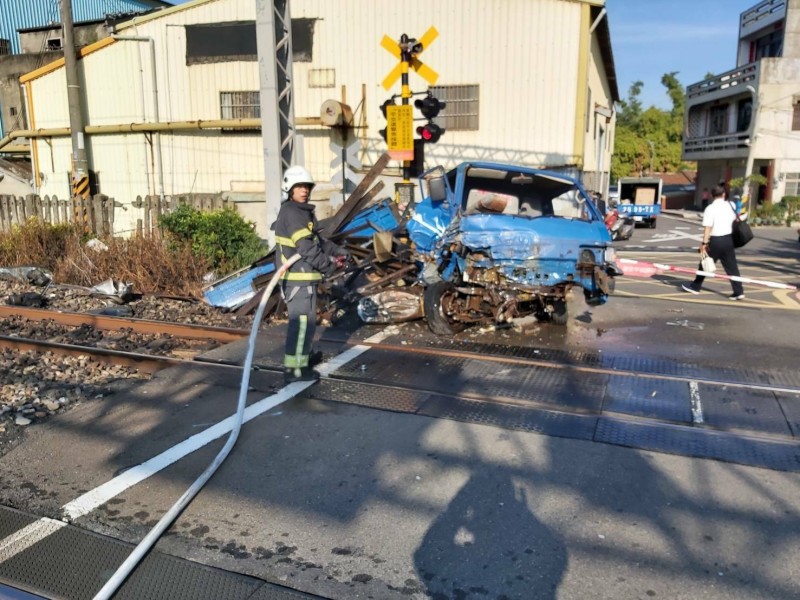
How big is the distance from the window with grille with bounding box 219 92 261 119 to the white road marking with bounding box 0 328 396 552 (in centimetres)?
1549

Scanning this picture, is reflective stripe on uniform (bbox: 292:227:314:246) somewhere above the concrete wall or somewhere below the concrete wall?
below

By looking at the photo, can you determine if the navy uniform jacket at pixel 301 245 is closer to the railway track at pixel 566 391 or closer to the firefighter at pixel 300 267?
the firefighter at pixel 300 267

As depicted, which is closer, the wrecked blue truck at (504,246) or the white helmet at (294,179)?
the white helmet at (294,179)

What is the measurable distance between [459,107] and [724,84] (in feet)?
98.4

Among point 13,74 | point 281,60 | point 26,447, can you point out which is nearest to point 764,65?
point 281,60

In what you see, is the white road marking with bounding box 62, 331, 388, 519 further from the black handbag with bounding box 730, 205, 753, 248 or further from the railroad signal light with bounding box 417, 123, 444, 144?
the black handbag with bounding box 730, 205, 753, 248

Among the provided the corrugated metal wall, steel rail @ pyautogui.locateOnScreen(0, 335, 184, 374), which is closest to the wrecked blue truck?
steel rail @ pyautogui.locateOnScreen(0, 335, 184, 374)

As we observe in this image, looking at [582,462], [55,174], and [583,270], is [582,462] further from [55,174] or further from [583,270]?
[55,174]

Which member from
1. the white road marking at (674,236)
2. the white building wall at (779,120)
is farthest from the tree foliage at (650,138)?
the white road marking at (674,236)

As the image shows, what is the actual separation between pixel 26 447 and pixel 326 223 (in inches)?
228

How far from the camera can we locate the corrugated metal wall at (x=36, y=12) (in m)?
32.1

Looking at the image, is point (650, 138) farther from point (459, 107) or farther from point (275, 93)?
point (275, 93)

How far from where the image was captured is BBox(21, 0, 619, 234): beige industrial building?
1752 centimetres

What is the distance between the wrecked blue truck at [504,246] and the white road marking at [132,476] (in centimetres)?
223
